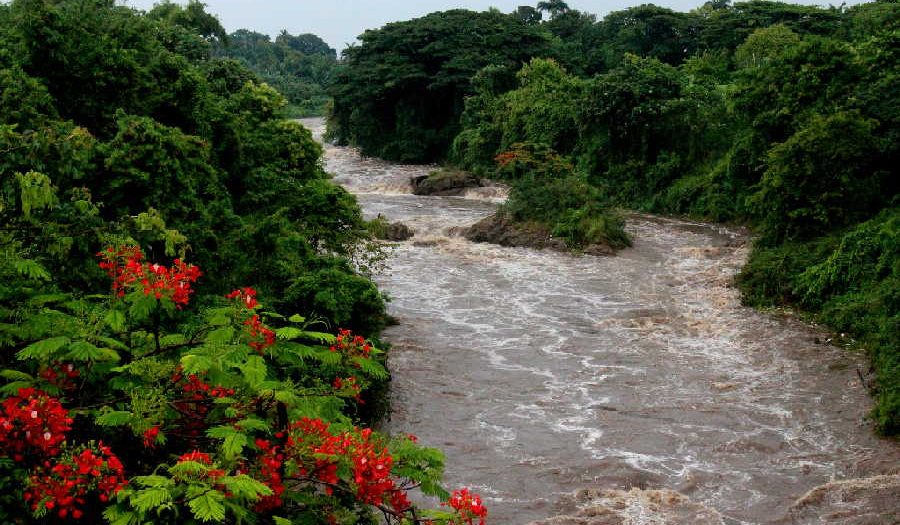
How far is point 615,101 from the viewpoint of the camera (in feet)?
87.0

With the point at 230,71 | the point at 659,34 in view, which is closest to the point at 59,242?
the point at 230,71

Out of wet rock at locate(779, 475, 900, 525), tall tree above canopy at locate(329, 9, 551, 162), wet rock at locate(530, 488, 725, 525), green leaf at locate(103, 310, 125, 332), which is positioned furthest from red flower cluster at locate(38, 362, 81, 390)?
tall tree above canopy at locate(329, 9, 551, 162)

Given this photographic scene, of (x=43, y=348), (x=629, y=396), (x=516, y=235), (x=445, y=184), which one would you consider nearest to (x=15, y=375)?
(x=43, y=348)

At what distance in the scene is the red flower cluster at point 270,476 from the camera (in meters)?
4.21

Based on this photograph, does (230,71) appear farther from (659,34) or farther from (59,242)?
(659,34)

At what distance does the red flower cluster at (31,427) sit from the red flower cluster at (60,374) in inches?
16.6

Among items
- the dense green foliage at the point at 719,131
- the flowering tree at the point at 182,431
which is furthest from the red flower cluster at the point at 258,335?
the dense green foliage at the point at 719,131

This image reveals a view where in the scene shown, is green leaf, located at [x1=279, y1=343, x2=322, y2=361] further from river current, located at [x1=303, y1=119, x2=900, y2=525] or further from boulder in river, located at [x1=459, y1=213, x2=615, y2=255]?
boulder in river, located at [x1=459, y1=213, x2=615, y2=255]

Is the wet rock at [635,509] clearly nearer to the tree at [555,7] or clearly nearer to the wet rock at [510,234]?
the wet rock at [510,234]

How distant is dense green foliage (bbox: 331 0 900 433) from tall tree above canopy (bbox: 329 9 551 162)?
0.43 feet

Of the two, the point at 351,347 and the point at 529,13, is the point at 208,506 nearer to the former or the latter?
the point at 351,347

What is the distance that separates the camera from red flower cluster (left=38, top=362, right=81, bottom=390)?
4559 millimetres

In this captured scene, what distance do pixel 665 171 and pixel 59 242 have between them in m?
22.9

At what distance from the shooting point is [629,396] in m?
11.5
